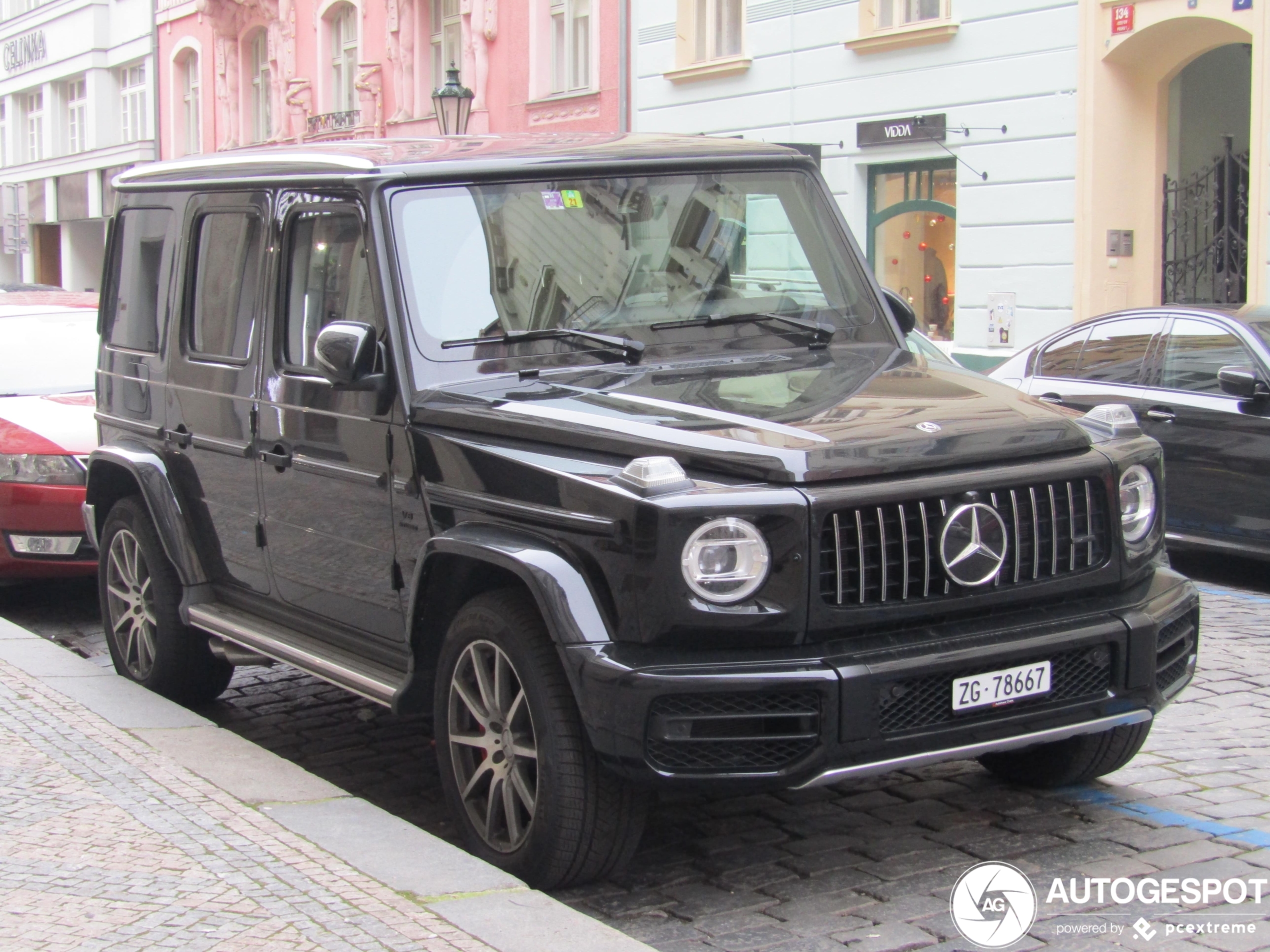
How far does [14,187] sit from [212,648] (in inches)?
985

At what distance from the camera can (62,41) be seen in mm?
43844

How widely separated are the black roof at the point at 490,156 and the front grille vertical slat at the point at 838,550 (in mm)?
1784


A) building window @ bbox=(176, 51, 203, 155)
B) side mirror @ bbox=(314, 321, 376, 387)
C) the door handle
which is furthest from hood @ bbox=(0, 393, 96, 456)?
building window @ bbox=(176, 51, 203, 155)

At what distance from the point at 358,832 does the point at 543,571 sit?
939 millimetres

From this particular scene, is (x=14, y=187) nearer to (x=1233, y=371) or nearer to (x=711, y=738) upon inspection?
(x=1233, y=371)

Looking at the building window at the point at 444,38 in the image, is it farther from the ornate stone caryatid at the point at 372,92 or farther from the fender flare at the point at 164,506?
the fender flare at the point at 164,506

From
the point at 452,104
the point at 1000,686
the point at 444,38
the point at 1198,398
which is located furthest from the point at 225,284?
the point at 444,38

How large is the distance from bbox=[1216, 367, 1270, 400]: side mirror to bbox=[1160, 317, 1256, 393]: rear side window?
0.39 ft

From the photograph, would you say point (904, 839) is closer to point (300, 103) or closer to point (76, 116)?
point (300, 103)

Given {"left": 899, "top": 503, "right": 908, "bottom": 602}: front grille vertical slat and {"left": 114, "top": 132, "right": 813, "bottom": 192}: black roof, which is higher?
{"left": 114, "top": 132, "right": 813, "bottom": 192}: black roof

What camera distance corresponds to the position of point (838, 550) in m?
4.03

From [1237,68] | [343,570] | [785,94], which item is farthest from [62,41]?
[343,570]

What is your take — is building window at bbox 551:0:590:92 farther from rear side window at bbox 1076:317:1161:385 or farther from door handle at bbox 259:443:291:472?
door handle at bbox 259:443:291:472

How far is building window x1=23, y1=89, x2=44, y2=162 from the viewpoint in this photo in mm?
45812
